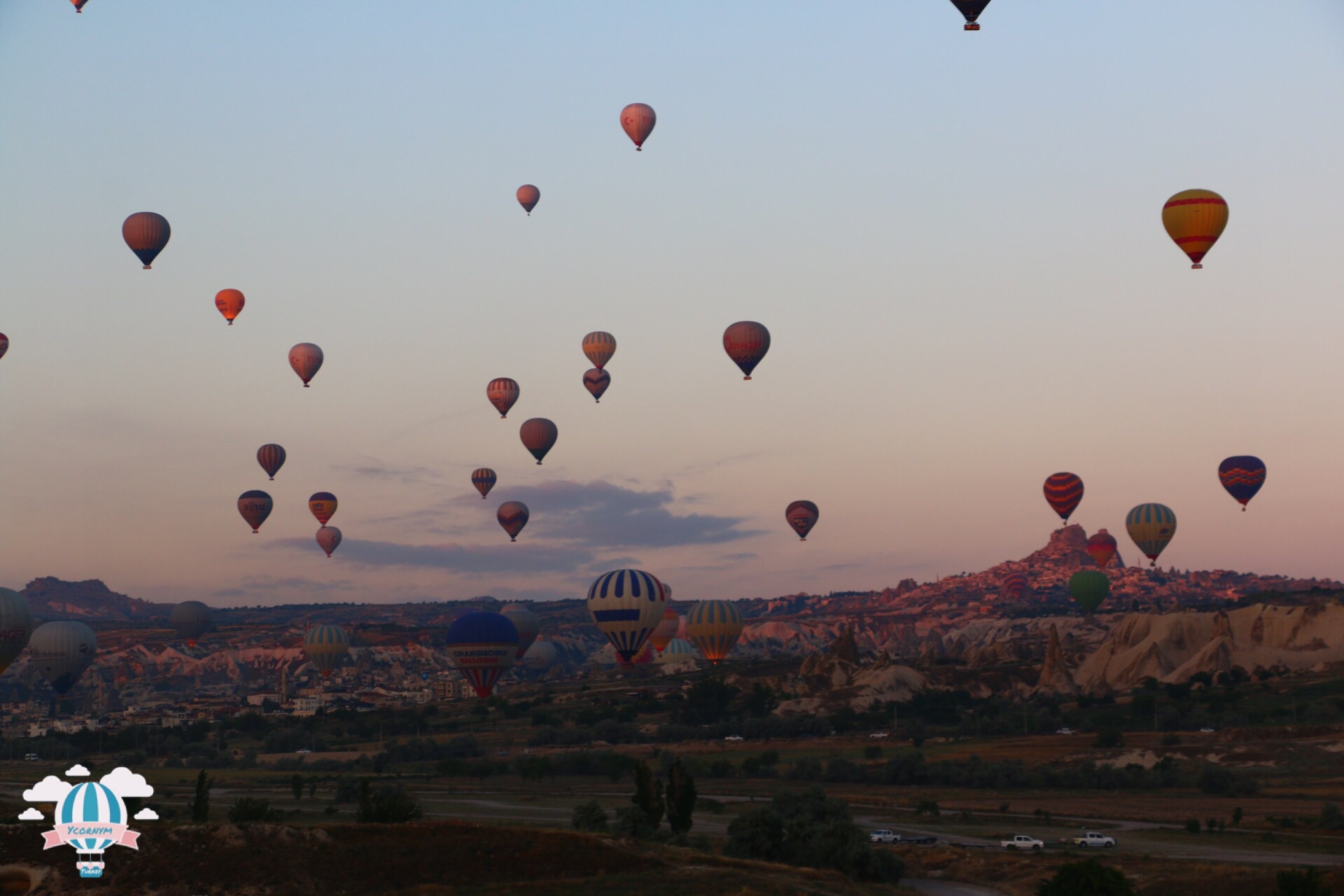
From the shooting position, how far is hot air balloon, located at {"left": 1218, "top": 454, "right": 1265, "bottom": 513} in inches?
5103

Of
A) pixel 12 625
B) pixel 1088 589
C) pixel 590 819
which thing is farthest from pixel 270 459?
pixel 1088 589

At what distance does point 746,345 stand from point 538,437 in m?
27.3

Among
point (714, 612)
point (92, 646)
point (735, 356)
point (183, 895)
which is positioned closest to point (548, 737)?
point (714, 612)

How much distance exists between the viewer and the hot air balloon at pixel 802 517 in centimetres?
14688

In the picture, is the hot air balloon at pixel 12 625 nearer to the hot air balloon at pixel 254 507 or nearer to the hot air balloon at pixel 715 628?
the hot air balloon at pixel 254 507

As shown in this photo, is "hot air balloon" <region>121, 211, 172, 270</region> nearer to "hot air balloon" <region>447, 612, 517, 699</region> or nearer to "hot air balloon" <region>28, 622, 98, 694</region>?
"hot air balloon" <region>447, 612, 517, 699</region>

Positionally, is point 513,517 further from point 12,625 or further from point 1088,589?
point 1088,589

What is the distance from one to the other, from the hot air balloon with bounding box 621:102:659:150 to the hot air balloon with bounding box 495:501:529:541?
5433 centimetres

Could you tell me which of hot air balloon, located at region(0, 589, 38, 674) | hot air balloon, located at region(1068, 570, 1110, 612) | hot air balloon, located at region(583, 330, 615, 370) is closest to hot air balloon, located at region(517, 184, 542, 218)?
hot air balloon, located at region(583, 330, 615, 370)

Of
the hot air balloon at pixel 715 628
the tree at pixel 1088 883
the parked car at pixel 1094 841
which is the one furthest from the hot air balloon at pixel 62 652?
the tree at pixel 1088 883

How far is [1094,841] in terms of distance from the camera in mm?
67188

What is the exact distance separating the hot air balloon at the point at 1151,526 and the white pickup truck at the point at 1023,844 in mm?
90797

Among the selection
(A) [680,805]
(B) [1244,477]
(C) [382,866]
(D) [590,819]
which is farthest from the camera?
(B) [1244,477]

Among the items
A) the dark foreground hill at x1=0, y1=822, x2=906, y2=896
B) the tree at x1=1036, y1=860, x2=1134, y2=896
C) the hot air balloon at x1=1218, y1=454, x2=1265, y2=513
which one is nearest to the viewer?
the dark foreground hill at x1=0, y1=822, x2=906, y2=896
